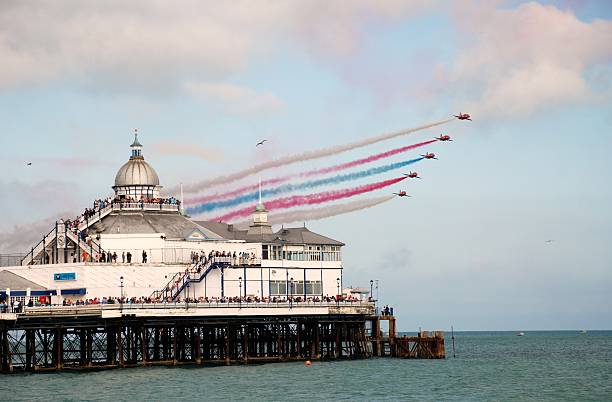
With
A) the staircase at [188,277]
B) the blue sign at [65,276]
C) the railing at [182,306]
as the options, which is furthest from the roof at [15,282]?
the staircase at [188,277]

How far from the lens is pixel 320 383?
91562 millimetres

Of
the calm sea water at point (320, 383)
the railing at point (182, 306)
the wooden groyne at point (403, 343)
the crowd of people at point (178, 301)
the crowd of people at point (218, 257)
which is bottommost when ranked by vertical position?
the calm sea water at point (320, 383)

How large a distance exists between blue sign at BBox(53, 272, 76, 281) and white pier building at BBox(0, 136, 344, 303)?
0.29ft

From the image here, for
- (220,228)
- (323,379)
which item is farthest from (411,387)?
(220,228)

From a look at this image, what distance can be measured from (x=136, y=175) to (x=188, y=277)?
47.7 feet

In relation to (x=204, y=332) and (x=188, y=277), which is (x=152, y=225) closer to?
(x=188, y=277)

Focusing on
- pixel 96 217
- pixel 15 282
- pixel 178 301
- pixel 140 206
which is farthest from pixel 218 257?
pixel 15 282

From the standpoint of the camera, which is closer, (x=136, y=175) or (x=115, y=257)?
(x=115, y=257)

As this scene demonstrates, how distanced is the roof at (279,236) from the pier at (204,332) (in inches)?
Answer: 341

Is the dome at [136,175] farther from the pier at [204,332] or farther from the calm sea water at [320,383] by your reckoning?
the calm sea water at [320,383]

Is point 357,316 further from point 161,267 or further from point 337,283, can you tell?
point 161,267

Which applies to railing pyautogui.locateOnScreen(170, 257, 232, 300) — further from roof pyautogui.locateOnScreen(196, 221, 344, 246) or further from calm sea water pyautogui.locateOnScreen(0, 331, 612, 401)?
calm sea water pyautogui.locateOnScreen(0, 331, 612, 401)

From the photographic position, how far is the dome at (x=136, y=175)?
120 metres

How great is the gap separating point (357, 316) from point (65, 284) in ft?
89.9
